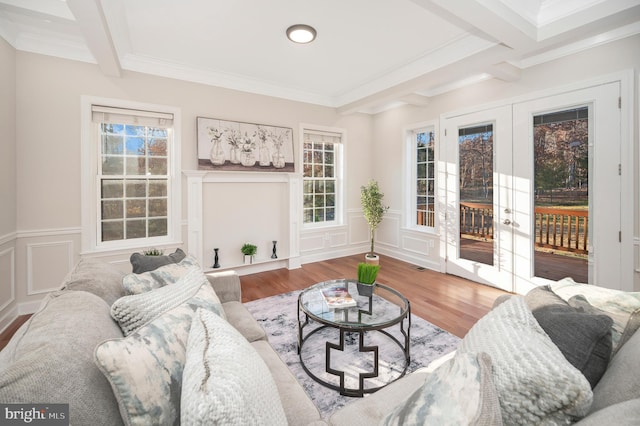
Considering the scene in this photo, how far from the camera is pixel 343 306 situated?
2.28 metres

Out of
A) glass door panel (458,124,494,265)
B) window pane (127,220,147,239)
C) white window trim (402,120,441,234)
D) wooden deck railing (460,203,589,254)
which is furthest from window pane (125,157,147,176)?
wooden deck railing (460,203,589,254)

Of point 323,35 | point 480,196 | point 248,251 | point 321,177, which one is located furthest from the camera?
point 321,177

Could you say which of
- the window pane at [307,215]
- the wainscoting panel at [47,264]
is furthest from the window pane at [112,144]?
the window pane at [307,215]

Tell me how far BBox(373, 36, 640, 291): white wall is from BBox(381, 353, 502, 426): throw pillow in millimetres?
3324

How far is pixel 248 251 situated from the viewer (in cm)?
426

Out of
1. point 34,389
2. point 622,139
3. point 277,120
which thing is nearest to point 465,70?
point 622,139

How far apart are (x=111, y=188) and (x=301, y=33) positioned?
2.89m

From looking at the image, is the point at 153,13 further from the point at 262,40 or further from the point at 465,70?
the point at 465,70

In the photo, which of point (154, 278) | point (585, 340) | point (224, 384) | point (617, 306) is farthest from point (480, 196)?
point (224, 384)

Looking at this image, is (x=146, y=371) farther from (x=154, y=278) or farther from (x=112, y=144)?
(x=112, y=144)

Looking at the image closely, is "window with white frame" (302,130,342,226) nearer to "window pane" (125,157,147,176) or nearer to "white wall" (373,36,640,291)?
"white wall" (373,36,640,291)

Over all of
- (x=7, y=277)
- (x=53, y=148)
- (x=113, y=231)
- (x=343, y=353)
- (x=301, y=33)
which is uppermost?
(x=301, y=33)

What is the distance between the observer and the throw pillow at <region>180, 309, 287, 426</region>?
2.38ft

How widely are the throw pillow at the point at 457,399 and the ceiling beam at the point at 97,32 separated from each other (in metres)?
3.05
